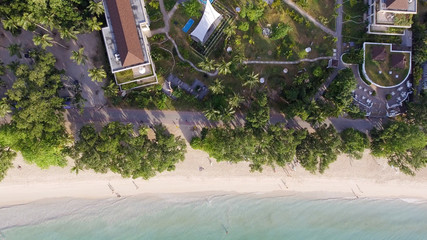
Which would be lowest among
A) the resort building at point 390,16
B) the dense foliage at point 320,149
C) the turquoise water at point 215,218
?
the turquoise water at point 215,218

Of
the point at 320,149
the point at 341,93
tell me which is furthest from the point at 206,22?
the point at 320,149

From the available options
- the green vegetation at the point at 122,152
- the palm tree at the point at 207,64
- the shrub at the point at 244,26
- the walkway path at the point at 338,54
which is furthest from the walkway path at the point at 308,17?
the green vegetation at the point at 122,152

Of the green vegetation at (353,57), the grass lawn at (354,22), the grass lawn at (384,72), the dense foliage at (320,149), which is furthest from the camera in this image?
the grass lawn at (354,22)

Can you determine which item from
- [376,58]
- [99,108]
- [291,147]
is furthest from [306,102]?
[99,108]

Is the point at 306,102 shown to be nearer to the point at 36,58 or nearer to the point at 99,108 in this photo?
the point at 99,108

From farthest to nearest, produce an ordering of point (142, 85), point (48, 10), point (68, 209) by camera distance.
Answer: point (68, 209) < point (142, 85) < point (48, 10)

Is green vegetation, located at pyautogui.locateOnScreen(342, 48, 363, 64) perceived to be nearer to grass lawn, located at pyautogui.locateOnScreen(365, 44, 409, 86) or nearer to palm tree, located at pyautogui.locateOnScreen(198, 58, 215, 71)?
grass lawn, located at pyautogui.locateOnScreen(365, 44, 409, 86)

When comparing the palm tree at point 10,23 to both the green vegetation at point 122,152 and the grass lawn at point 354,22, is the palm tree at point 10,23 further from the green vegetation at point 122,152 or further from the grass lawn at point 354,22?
the grass lawn at point 354,22
